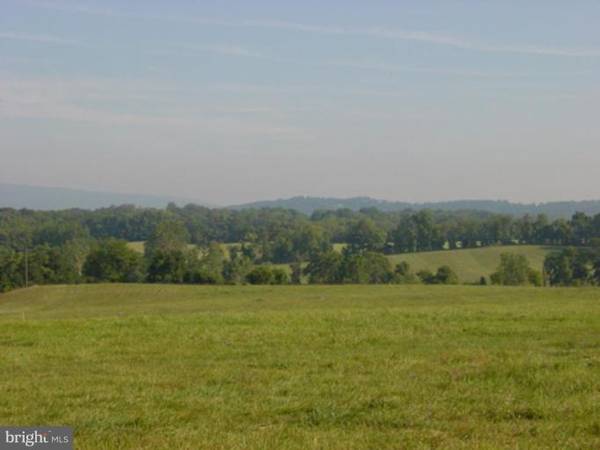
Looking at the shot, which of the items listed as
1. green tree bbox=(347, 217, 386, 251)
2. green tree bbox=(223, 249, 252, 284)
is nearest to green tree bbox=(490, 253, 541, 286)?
green tree bbox=(223, 249, 252, 284)

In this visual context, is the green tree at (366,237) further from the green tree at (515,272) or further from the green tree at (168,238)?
the green tree at (515,272)

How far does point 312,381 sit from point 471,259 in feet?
413

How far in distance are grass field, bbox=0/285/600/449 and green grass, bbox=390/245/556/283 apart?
100 metres

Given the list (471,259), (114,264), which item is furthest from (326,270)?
(114,264)

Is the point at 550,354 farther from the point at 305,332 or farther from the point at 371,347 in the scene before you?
the point at 305,332

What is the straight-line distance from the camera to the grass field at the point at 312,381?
9391 millimetres

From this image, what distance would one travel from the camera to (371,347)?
1903 cm

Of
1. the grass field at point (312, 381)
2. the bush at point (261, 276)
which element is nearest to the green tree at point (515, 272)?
the bush at point (261, 276)

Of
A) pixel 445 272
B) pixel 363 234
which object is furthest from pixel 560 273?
pixel 363 234

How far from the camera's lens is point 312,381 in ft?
44.4

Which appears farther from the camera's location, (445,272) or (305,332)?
(445,272)

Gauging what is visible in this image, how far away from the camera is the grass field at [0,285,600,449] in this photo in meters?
9.39

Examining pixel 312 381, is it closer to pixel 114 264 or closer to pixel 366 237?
pixel 114 264

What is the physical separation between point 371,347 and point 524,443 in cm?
1033
